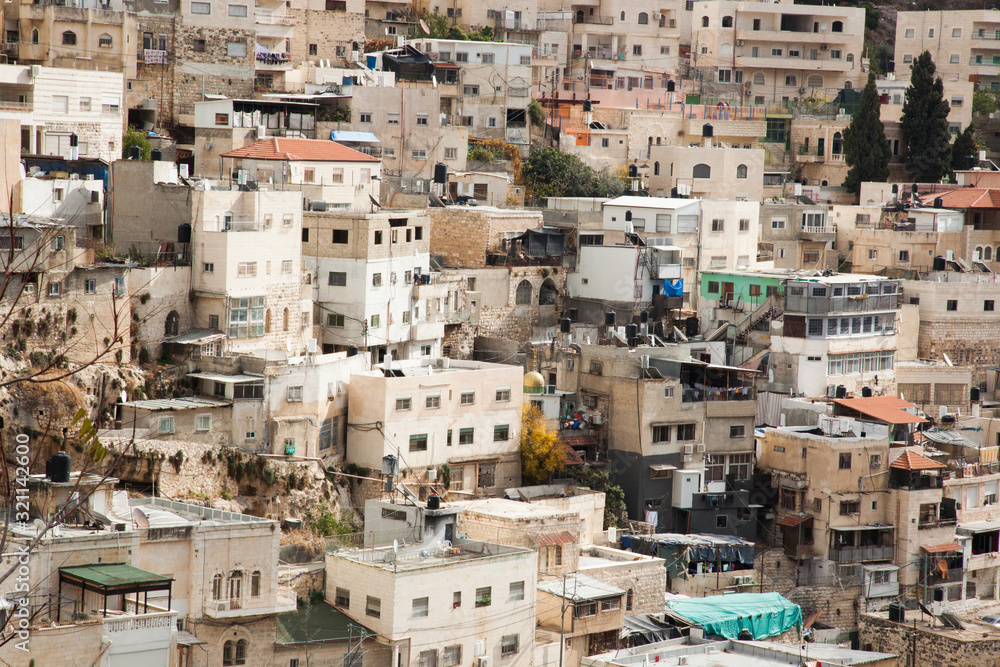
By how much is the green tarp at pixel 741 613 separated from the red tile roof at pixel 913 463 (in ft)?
19.4

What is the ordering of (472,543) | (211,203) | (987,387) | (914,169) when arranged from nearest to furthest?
1. (472,543)
2. (211,203)
3. (987,387)
4. (914,169)

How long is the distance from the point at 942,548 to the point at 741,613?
8.91m

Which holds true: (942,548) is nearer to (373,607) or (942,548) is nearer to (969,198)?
(373,607)

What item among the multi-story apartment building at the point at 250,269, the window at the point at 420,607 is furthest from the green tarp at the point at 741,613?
the multi-story apartment building at the point at 250,269

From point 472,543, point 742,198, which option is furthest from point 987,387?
point 472,543

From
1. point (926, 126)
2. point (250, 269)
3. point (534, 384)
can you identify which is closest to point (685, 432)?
point (534, 384)

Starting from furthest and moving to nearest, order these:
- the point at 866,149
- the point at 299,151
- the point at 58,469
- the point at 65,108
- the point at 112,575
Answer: the point at 866,149, the point at 65,108, the point at 299,151, the point at 58,469, the point at 112,575

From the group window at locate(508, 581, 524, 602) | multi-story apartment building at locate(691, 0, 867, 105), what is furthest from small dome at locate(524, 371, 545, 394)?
multi-story apartment building at locate(691, 0, 867, 105)

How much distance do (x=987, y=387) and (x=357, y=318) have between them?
23.5m

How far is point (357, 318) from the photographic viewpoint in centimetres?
4072

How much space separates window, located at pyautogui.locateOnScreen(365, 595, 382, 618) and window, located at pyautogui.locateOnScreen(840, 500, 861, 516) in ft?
51.1

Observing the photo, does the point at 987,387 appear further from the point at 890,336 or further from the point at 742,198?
the point at 742,198

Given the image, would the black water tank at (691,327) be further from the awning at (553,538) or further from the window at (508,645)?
the window at (508,645)

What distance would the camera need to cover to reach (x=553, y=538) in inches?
1328
